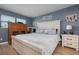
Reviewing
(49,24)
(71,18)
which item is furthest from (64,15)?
(49,24)

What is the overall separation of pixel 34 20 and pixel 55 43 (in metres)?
0.68

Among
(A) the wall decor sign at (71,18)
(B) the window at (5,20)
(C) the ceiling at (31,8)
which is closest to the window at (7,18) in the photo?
(B) the window at (5,20)

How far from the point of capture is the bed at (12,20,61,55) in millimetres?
1321

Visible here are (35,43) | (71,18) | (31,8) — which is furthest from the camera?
(71,18)

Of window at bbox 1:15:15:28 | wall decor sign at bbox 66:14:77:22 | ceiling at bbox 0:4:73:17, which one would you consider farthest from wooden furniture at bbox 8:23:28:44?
wall decor sign at bbox 66:14:77:22

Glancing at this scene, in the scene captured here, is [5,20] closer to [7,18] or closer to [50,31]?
[7,18]

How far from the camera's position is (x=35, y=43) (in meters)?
1.38

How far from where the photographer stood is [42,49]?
4.06 ft

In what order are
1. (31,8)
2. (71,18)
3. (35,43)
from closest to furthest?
(35,43) → (31,8) → (71,18)

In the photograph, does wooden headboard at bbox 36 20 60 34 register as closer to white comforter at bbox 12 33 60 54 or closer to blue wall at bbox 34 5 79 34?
blue wall at bbox 34 5 79 34

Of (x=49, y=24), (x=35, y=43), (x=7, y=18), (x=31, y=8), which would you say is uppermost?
(x=31, y=8)

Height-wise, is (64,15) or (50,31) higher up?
(64,15)
